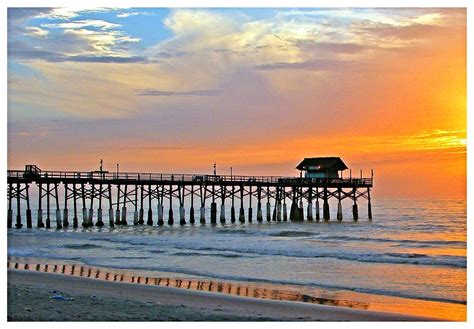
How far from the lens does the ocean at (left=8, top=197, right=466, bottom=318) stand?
18797 mm

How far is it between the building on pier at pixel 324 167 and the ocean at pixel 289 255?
8.81 metres

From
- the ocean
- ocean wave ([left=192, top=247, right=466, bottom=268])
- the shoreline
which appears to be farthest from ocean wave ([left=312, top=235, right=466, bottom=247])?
the shoreline

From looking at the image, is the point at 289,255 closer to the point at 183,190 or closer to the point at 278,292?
the point at 278,292

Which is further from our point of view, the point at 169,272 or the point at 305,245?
the point at 305,245

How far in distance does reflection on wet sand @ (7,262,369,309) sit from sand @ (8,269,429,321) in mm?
710

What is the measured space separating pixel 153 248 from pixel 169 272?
926 cm

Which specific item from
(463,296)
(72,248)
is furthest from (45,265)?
(463,296)

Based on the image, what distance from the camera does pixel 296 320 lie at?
13.1m

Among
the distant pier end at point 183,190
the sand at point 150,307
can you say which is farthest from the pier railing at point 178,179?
the sand at point 150,307

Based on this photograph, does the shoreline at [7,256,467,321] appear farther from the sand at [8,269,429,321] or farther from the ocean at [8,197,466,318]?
the sand at [8,269,429,321]

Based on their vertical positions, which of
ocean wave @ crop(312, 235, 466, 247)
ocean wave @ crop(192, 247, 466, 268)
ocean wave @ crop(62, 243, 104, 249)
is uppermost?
ocean wave @ crop(62, 243, 104, 249)

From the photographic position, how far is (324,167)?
54.0m
